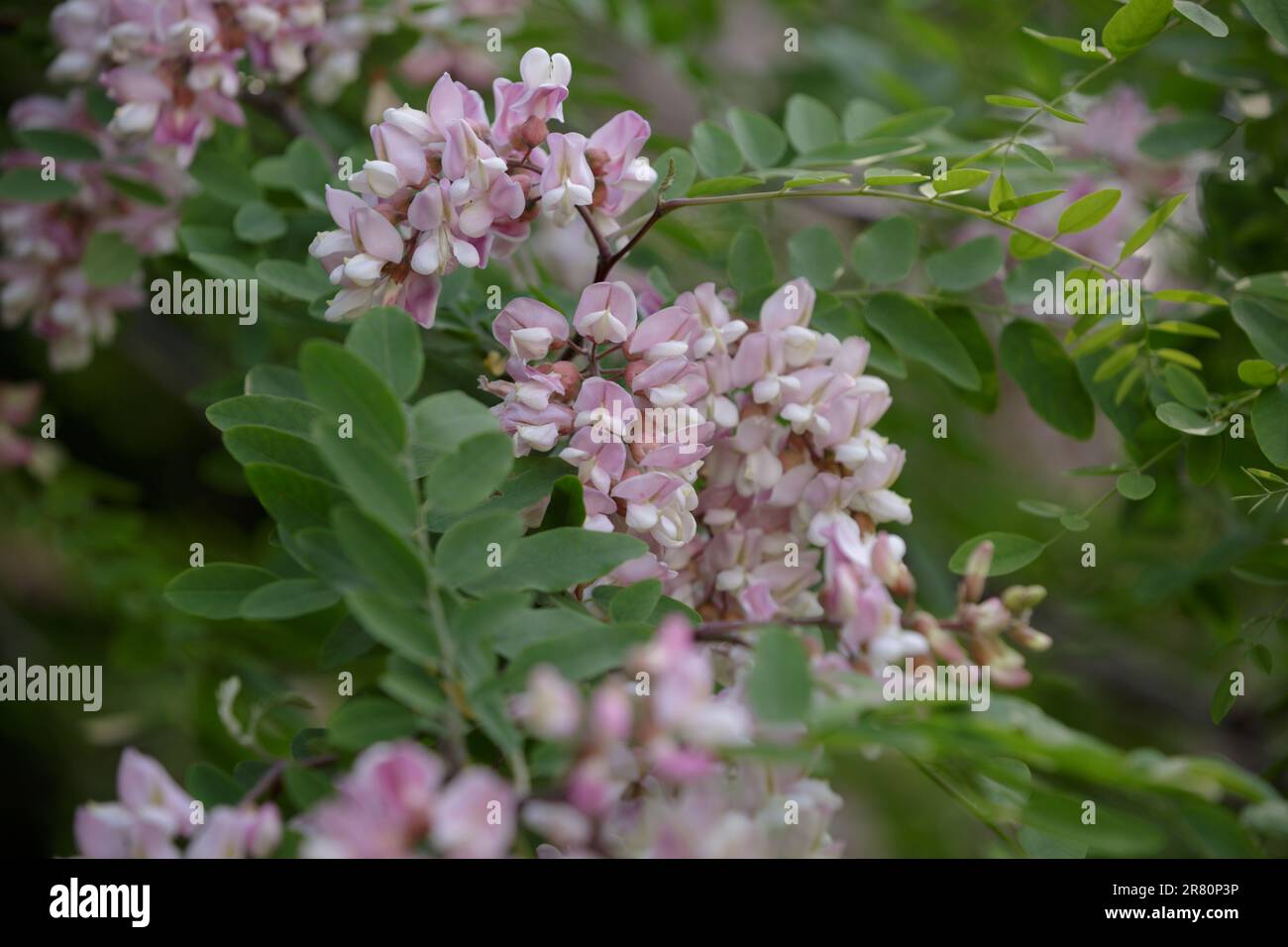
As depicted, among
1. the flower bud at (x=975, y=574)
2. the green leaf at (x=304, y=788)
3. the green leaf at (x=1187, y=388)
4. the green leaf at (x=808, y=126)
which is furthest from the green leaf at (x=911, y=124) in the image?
the green leaf at (x=304, y=788)

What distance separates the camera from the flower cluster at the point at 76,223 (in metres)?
0.97

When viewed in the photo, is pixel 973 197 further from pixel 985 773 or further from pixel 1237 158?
pixel 985 773

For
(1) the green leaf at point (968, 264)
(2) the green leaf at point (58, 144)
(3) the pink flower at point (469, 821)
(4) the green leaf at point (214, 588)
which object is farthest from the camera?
(2) the green leaf at point (58, 144)

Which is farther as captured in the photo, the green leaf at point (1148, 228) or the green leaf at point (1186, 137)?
the green leaf at point (1186, 137)

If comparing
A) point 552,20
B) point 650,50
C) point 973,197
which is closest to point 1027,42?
point 973,197

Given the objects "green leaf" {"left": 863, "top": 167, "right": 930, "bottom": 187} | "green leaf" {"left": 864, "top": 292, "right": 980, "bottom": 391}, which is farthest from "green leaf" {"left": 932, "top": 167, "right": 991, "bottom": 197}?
"green leaf" {"left": 864, "top": 292, "right": 980, "bottom": 391}

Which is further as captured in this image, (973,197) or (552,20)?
(552,20)

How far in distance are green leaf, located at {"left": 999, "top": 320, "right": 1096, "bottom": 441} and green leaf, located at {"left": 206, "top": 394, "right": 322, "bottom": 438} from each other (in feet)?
1.60

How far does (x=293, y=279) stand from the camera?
30.5 inches

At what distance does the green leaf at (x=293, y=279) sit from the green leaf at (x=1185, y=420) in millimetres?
531

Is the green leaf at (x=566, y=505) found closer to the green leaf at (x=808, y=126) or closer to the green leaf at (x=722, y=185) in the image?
the green leaf at (x=722, y=185)

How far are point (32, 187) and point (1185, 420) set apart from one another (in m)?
0.87

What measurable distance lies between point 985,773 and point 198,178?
699 millimetres
